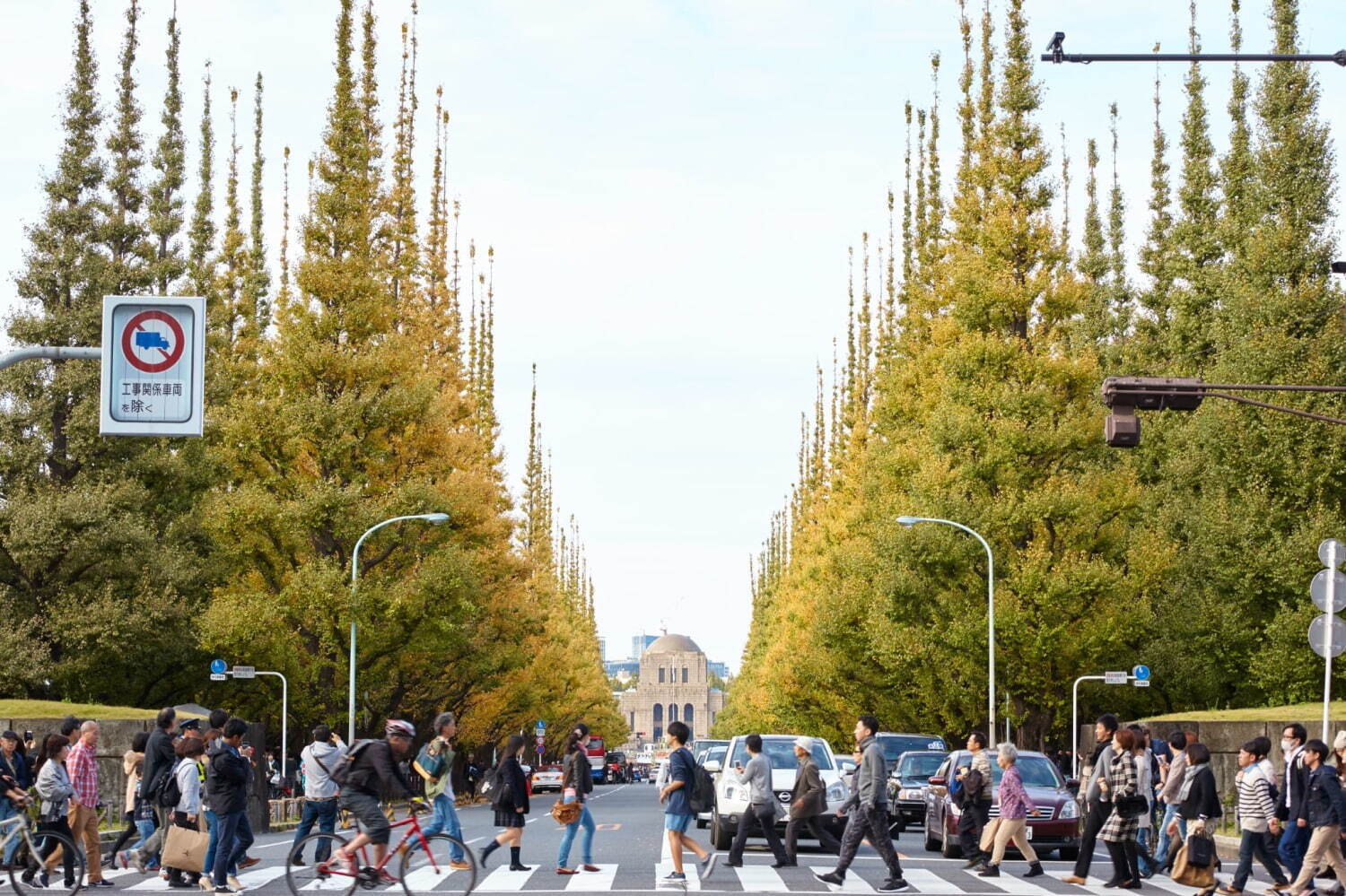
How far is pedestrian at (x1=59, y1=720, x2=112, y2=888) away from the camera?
16766 millimetres

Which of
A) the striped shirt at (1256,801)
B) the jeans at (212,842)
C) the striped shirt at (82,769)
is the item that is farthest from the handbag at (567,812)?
the striped shirt at (1256,801)

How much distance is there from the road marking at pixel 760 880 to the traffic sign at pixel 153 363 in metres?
7.08

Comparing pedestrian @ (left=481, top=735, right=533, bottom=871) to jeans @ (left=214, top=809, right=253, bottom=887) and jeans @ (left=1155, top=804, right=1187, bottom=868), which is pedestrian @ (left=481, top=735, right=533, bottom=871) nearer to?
jeans @ (left=214, top=809, right=253, bottom=887)

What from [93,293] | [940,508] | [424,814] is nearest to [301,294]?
[93,293]

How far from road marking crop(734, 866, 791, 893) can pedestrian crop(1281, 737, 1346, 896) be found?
5.01m

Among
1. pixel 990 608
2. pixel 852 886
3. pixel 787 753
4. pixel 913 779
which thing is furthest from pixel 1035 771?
pixel 990 608

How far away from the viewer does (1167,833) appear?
1883cm

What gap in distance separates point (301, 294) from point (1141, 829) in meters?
23.3

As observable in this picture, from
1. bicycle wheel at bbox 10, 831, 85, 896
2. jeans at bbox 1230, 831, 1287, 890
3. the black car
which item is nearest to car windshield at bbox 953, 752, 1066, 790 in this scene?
jeans at bbox 1230, 831, 1287, 890

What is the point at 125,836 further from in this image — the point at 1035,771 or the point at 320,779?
the point at 1035,771

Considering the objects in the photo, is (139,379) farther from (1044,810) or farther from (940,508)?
(940,508)

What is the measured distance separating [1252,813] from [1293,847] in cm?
100

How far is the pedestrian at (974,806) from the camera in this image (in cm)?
2017

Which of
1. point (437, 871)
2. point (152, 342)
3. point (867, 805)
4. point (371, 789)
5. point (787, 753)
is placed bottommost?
point (787, 753)
